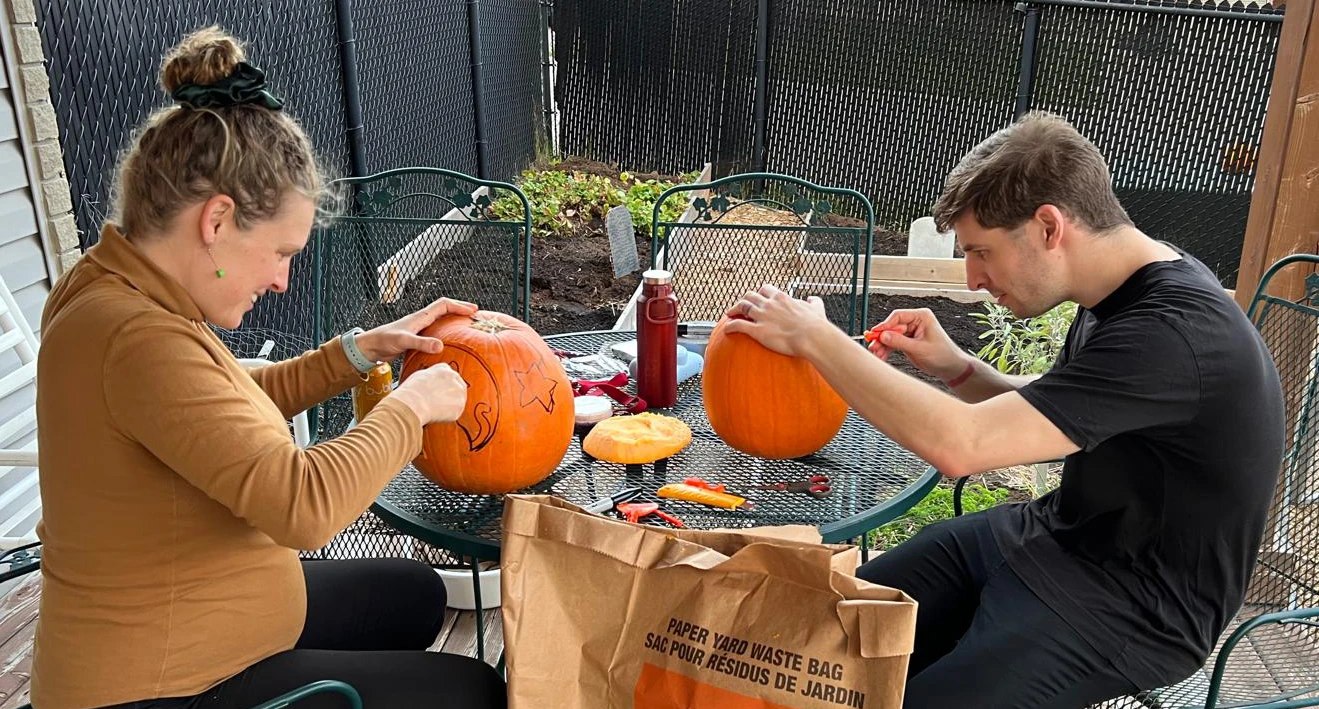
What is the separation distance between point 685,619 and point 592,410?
0.78 metres

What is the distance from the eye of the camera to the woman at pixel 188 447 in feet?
4.69

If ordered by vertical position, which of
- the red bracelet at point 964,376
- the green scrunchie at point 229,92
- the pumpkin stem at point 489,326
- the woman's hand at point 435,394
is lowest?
the red bracelet at point 964,376

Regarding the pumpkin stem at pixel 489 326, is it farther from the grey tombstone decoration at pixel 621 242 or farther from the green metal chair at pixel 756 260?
the grey tombstone decoration at pixel 621 242

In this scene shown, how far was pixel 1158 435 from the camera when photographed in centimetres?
176

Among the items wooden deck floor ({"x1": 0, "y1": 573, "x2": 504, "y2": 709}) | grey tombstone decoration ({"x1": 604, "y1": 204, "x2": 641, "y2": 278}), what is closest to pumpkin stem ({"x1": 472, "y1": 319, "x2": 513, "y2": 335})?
wooden deck floor ({"x1": 0, "y1": 573, "x2": 504, "y2": 709})

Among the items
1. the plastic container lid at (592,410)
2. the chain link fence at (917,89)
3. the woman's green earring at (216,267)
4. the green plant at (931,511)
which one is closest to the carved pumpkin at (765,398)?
the plastic container lid at (592,410)

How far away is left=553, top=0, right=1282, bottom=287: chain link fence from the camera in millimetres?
7023

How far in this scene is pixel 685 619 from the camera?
152 centimetres

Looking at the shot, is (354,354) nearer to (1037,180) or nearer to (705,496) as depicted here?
A: (705,496)

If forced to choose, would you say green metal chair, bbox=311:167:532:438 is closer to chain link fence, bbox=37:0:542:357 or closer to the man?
chain link fence, bbox=37:0:542:357

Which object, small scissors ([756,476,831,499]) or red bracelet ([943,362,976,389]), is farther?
red bracelet ([943,362,976,389])

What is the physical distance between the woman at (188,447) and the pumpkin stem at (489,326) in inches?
13.1

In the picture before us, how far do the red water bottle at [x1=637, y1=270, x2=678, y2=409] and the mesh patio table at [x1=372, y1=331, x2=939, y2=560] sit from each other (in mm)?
107

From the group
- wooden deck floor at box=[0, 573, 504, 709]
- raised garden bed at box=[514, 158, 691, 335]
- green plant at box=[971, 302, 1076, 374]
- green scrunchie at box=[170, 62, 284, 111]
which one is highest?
green scrunchie at box=[170, 62, 284, 111]
